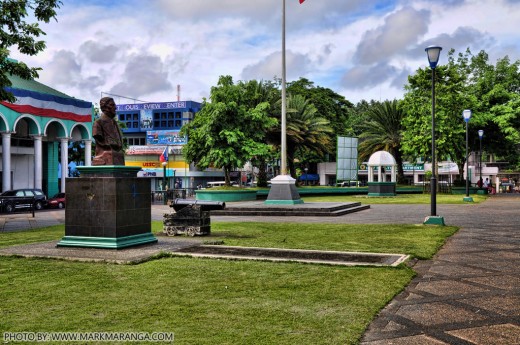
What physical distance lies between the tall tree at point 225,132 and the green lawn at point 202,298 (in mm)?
22344

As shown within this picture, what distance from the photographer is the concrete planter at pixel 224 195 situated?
2866cm

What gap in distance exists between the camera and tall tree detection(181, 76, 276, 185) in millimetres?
30281

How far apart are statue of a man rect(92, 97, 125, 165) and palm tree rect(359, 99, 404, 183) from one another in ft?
126

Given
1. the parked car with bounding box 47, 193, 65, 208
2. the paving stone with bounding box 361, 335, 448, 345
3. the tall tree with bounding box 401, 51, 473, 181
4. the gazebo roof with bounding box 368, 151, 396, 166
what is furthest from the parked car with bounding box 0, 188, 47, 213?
the tall tree with bounding box 401, 51, 473, 181

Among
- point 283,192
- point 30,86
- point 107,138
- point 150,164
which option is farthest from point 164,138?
point 107,138

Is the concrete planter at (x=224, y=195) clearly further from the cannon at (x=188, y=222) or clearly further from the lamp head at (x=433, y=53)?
the lamp head at (x=433, y=53)

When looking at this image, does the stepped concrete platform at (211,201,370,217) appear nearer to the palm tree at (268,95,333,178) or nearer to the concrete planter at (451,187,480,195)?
the palm tree at (268,95,333,178)

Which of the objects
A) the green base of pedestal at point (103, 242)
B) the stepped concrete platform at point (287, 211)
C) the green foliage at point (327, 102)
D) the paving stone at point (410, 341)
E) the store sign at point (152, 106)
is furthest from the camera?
the store sign at point (152, 106)

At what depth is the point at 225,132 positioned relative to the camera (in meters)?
30.2

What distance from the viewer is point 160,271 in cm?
692

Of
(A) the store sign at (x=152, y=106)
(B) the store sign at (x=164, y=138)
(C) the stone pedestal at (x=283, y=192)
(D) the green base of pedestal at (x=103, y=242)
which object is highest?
(A) the store sign at (x=152, y=106)

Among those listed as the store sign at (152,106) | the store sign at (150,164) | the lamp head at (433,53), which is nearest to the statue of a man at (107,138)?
the lamp head at (433,53)

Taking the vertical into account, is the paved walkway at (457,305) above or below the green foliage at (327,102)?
below

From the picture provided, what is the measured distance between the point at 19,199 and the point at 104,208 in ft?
75.5
